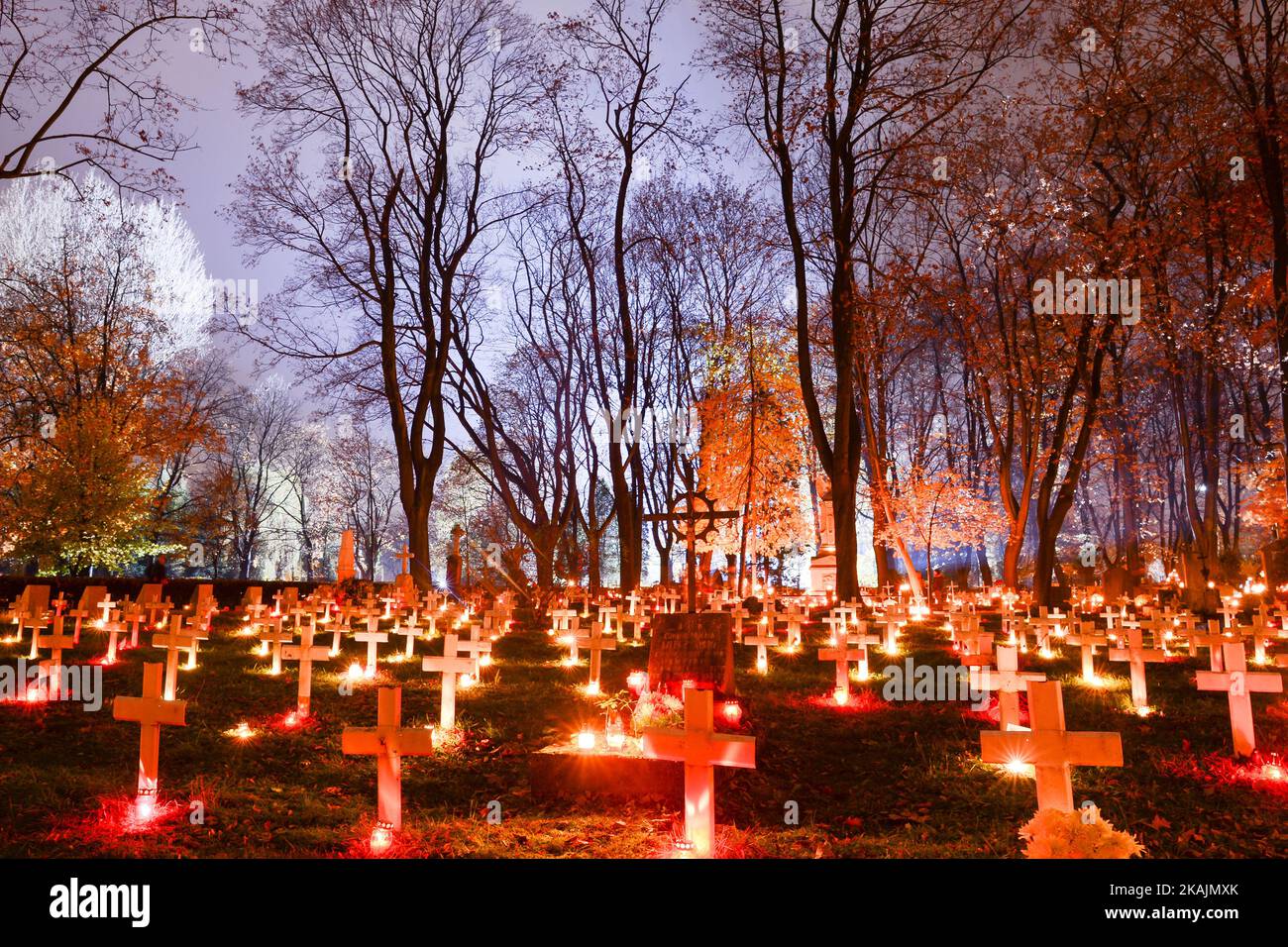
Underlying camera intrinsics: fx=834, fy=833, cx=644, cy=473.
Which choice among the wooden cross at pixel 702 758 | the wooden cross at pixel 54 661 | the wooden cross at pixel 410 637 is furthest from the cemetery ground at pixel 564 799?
the wooden cross at pixel 410 637

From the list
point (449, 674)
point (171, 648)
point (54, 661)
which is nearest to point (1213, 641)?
point (449, 674)

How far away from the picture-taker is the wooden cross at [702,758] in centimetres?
441

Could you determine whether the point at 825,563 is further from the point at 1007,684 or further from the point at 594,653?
the point at 1007,684

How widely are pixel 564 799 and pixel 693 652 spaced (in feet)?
10.8

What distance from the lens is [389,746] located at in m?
5.00

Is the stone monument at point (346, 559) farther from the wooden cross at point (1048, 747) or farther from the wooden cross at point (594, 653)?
the wooden cross at point (1048, 747)

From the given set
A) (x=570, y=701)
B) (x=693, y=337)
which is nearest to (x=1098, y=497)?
(x=693, y=337)

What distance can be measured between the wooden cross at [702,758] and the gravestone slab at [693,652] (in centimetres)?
417

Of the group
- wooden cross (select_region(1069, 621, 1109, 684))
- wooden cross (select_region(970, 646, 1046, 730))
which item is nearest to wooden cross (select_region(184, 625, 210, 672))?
wooden cross (select_region(970, 646, 1046, 730))

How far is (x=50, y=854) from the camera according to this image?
454cm

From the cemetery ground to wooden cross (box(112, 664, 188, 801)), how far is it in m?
0.19

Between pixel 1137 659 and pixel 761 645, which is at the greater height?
pixel 1137 659
